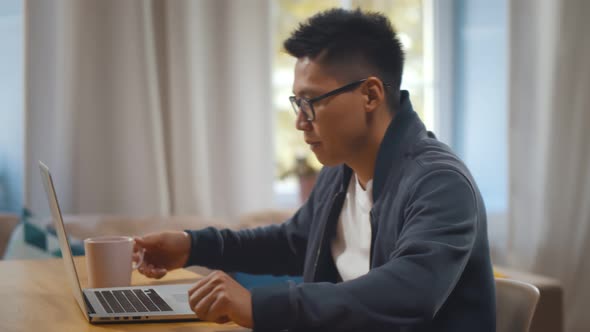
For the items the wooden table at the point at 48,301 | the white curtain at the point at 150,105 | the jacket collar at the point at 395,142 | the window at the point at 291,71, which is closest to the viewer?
the wooden table at the point at 48,301

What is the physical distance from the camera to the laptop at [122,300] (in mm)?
1174

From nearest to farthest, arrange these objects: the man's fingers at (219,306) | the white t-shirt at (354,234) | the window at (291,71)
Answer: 1. the man's fingers at (219,306)
2. the white t-shirt at (354,234)
3. the window at (291,71)

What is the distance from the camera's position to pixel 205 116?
3264 millimetres

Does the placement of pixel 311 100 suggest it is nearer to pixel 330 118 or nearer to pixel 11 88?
pixel 330 118

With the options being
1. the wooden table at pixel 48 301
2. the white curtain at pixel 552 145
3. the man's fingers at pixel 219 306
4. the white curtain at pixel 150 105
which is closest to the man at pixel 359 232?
the man's fingers at pixel 219 306

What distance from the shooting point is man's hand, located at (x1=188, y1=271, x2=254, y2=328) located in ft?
3.26

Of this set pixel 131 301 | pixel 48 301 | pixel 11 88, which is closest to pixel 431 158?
pixel 131 301

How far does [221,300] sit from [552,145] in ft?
8.08

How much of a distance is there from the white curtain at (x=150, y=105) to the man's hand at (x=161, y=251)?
1624mm

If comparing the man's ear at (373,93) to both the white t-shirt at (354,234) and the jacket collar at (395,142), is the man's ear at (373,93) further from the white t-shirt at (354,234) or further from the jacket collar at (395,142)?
the white t-shirt at (354,234)

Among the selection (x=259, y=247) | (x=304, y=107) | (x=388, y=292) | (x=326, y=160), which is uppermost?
(x=304, y=107)

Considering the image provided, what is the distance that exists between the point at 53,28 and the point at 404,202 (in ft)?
7.47

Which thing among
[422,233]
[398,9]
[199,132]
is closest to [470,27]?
[398,9]

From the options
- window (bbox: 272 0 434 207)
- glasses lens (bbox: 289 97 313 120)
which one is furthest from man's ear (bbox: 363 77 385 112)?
window (bbox: 272 0 434 207)
